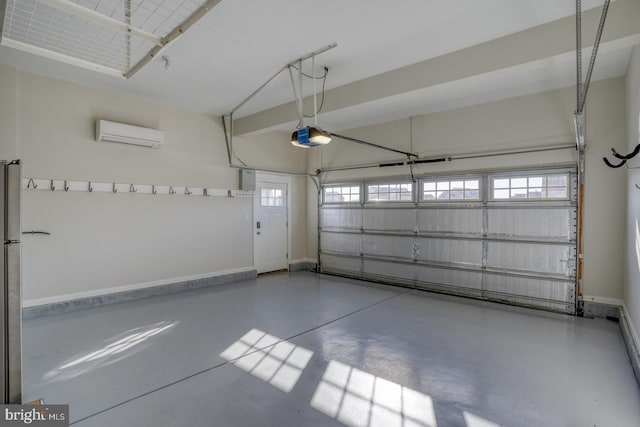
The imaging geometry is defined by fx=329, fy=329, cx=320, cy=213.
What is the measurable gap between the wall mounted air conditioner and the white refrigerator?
8.74 ft

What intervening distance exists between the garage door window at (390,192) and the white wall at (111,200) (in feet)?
8.14

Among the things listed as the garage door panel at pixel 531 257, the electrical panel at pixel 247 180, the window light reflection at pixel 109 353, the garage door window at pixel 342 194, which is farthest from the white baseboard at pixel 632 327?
the electrical panel at pixel 247 180

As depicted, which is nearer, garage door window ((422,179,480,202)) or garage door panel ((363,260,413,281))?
garage door window ((422,179,480,202))

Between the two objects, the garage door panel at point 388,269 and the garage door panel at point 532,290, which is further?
the garage door panel at point 388,269

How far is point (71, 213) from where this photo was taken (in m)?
4.36

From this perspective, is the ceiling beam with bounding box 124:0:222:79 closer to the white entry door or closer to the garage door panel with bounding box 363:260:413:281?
the white entry door

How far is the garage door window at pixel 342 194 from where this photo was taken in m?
6.54

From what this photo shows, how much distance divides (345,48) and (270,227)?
416 cm

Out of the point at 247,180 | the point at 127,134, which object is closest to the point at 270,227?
the point at 247,180

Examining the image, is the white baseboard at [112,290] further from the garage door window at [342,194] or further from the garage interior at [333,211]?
the garage door window at [342,194]

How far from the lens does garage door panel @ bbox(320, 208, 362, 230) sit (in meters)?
6.47

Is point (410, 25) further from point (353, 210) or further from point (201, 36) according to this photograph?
point (353, 210)

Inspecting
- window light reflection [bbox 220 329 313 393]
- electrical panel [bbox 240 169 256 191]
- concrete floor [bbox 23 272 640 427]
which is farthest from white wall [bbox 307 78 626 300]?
window light reflection [bbox 220 329 313 393]

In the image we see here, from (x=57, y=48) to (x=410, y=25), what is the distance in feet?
10.8
